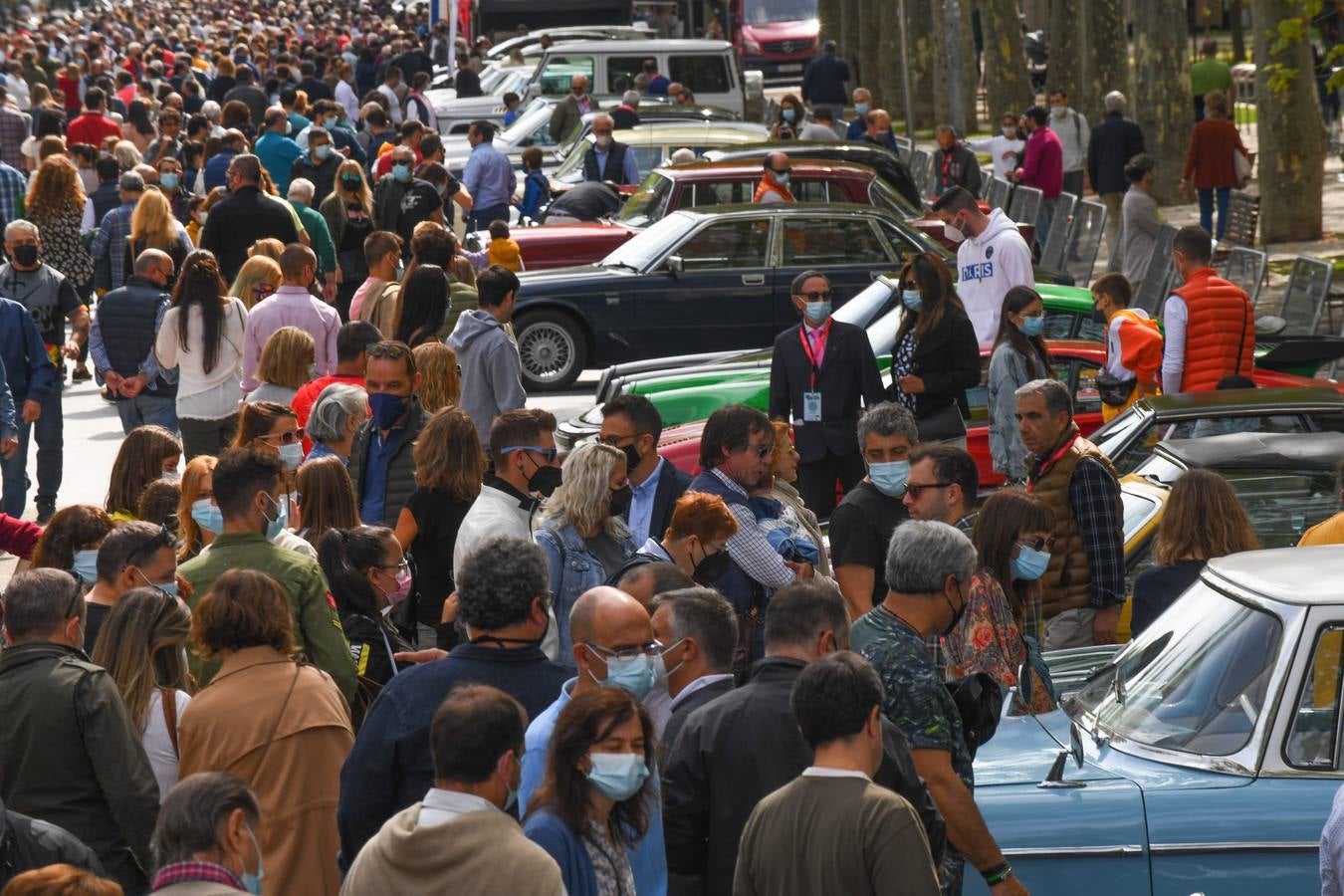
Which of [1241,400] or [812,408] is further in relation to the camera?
[812,408]

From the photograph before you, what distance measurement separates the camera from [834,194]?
62.7 feet

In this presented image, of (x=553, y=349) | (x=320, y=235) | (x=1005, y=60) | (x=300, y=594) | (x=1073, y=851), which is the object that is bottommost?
(x=1073, y=851)

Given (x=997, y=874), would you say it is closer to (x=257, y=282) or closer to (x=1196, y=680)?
(x=1196, y=680)

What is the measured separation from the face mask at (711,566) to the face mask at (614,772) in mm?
2191

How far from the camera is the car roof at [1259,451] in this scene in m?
8.96

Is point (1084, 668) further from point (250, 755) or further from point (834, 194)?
point (834, 194)

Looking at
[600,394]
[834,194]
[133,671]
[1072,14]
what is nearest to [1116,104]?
[834,194]

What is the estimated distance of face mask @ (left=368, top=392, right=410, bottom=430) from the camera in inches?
345

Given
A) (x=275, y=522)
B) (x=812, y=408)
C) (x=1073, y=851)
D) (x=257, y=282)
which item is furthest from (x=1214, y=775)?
(x=257, y=282)

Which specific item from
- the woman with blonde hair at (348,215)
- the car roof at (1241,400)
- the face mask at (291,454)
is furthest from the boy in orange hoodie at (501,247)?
the face mask at (291,454)

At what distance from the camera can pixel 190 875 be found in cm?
412

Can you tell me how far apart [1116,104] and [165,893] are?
68.9 feet

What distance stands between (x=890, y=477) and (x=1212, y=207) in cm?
1794

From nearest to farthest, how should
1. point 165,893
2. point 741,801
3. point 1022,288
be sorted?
1. point 165,893
2. point 741,801
3. point 1022,288
